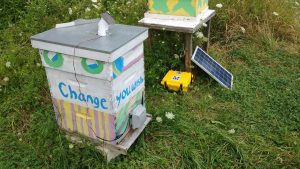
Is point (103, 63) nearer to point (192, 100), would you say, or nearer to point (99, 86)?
point (99, 86)

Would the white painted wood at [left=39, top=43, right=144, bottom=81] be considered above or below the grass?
above

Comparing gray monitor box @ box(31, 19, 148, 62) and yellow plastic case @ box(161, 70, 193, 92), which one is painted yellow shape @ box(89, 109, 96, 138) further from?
yellow plastic case @ box(161, 70, 193, 92)

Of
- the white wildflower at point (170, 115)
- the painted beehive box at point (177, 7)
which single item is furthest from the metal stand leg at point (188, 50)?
the white wildflower at point (170, 115)

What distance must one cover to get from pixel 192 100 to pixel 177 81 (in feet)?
0.94

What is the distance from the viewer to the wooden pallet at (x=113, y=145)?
249 cm

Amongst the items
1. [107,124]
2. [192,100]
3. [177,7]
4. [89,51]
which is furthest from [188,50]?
[89,51]

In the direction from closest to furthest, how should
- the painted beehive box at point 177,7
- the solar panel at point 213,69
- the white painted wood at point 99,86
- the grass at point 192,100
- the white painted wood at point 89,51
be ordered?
the white painted wood at point 89,51 → the white painted wood at point 99,86 → the grass at point 192,100 → the painted beehive box at point 177,7 → the solar panel at point 213,69

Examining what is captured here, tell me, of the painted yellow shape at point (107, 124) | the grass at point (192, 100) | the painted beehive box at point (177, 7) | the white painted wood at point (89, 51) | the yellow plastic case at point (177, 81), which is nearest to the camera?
the white painted wood at point (89, 51)

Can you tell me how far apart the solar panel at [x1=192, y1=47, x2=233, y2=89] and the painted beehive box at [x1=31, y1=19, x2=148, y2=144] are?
1.30m

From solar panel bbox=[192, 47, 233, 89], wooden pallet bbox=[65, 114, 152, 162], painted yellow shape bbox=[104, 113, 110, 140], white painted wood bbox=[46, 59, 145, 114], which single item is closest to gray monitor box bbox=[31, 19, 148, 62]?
white painted wood bbox=[46, 59, 145, 114]

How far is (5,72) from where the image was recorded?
11.3ft

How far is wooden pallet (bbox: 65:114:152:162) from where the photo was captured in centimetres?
249

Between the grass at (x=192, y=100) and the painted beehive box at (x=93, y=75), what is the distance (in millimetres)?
270

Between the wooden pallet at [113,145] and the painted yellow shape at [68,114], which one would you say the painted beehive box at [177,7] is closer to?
the wooden pallet at [113,145]
